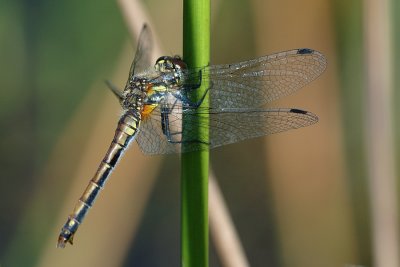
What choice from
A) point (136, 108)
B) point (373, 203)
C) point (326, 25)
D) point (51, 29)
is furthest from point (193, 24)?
point (51, 29)

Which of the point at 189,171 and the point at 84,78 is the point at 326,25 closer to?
the point at 84,78

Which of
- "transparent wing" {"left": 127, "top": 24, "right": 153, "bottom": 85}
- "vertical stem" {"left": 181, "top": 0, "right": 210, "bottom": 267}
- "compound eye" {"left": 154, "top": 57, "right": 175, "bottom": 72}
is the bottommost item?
"vertical stem" {"left": 181, "top": 0, "right": 210, "bottom": 267}

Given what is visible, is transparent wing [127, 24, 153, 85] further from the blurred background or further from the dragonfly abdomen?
the blurred background

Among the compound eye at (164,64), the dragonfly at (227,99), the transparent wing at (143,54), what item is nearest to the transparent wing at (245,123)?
the dragonfly at (227,99)

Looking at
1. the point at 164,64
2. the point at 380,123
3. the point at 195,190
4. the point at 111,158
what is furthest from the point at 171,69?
the point at 380,123

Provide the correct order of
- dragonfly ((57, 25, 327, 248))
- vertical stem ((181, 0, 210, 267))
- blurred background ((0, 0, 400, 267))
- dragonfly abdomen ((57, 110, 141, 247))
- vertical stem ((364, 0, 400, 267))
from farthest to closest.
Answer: blurred background ((0, 0, 400, 267)), vertical stem ((364, 0, 400, 267)), dragonfly abdomen ((57, 110, 141, 247)), dragonfly ((57, 25, 327, 248)), vertical stem ((181, 0, 210, 267))

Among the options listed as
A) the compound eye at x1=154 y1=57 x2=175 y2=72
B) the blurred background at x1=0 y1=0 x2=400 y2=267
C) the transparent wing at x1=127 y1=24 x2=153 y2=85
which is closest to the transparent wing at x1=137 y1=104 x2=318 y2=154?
the compound eye at x1=154 y1=57 x2=175 y2=72

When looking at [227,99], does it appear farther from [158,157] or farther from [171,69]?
[158,157]
